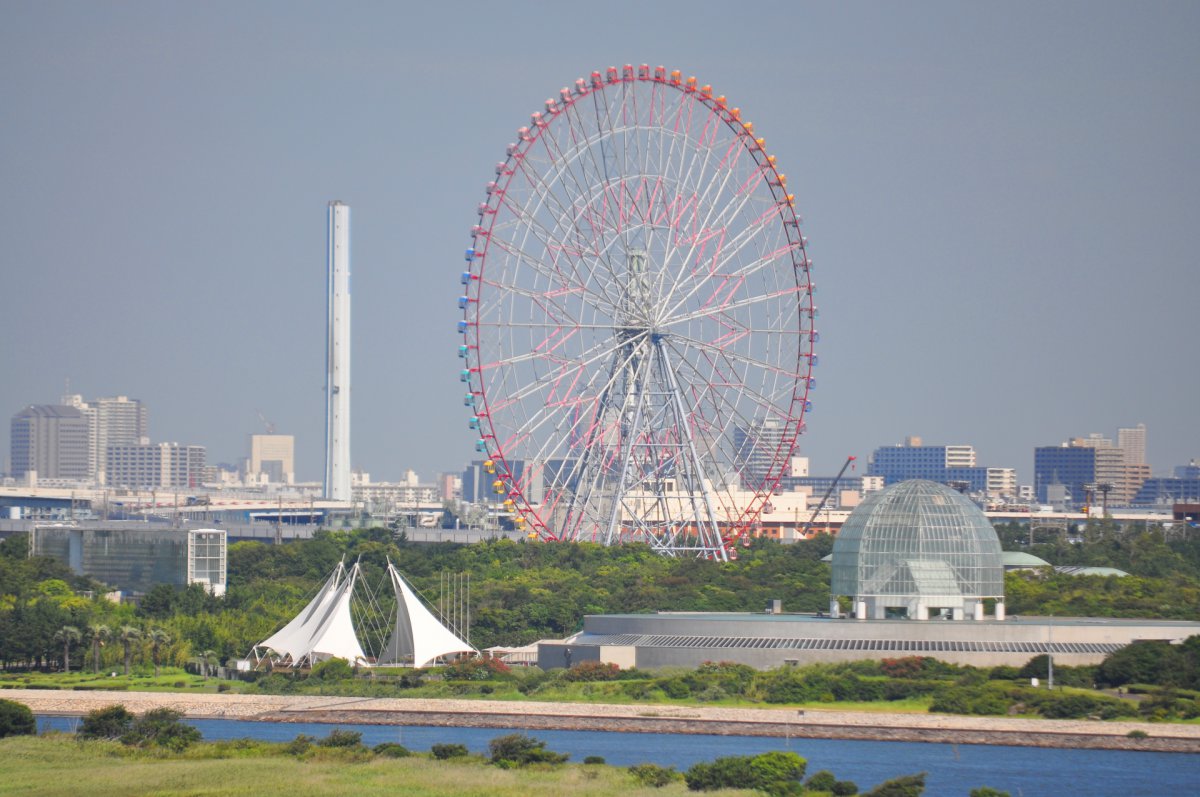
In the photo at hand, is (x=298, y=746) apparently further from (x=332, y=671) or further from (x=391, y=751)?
(x=332, y=671)

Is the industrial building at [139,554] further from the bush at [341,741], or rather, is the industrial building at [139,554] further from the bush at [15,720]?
the bush at [341,741]

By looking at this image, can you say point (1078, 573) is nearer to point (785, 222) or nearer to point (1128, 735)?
point (785, 222)

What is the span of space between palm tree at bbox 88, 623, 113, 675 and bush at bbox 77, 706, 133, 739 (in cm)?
2515

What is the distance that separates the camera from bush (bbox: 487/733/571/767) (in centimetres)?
7238

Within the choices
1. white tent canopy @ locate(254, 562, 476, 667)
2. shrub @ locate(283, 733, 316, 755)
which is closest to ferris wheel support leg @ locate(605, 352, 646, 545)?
white tent canopy @ locate(254, 562, 476, 667)

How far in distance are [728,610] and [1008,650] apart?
1083 inches

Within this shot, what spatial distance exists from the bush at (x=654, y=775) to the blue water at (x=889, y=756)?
182 inches

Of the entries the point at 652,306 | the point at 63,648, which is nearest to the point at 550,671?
the point at 63,648

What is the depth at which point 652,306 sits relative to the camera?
132 metres

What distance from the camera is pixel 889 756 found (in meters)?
77.8

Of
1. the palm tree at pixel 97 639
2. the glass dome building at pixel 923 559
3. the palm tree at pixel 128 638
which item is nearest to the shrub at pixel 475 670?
the palm tree at pixel 128 638

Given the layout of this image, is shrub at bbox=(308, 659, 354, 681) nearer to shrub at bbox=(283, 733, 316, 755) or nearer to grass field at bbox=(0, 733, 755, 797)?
shrub at bbox=(283, 733, 316, 755)

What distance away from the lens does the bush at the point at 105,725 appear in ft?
258

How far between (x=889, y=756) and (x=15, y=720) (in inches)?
1227
